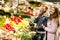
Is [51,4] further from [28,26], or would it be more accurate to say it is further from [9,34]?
[9,34]

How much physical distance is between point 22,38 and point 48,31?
24cm

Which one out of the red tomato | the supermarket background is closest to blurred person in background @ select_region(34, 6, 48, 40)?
the supermarket background

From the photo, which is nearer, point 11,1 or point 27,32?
point 27,32

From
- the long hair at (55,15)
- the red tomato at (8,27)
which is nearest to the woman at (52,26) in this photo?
the long hair at (55,15)

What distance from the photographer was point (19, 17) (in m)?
1.67

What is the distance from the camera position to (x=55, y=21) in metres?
1.66

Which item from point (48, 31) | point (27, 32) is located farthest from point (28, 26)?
point (48, 31)

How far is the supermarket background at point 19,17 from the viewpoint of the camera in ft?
5.09

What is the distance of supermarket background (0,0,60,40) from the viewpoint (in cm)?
155

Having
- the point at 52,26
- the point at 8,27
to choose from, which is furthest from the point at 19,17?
the point at 52,26

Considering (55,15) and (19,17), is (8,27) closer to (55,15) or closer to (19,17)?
(19,17)

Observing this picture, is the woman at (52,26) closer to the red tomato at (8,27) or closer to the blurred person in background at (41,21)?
the blurred person in background at (41,21)

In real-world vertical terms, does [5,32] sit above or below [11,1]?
below

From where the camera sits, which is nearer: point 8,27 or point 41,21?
point 8,27
